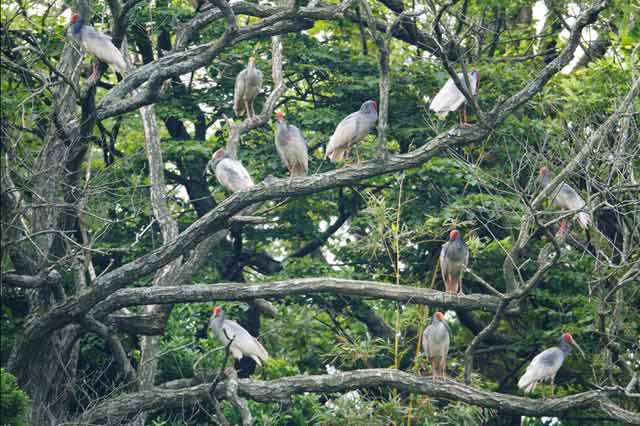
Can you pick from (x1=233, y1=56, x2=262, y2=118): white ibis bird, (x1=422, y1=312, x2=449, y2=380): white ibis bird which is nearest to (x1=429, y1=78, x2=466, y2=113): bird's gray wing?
(x1=233, y1=56, x2=262, y2=118): white ibis bird

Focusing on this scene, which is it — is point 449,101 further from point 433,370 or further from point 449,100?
point 433,370

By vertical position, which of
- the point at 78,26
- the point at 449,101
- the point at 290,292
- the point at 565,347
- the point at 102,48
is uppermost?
the point at 78,26

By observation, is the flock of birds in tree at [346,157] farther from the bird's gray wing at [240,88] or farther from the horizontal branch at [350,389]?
the horizontal branch at [350,389]

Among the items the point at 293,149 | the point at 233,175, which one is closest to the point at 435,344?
the point at 293,149

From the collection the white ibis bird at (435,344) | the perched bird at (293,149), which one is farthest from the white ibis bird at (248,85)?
the white ibis bird at (435,344)

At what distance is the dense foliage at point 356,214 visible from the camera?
1041 centimetres

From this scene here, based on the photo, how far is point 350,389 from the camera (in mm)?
9383

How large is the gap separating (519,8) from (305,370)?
6.03m

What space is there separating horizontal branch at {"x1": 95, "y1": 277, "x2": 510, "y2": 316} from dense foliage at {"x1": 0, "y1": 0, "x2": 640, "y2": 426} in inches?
28.4

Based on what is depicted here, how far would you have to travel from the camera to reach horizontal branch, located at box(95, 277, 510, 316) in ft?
30.0

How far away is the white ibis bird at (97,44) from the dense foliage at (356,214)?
1.63ft

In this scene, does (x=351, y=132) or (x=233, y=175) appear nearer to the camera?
(x=351, y=132)

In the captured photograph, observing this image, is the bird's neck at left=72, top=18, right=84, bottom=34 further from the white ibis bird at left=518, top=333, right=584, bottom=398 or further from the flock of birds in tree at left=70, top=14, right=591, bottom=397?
the white ibis bird at left=518, top=333, right=584, bottom=398

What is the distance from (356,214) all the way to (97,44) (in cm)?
478
